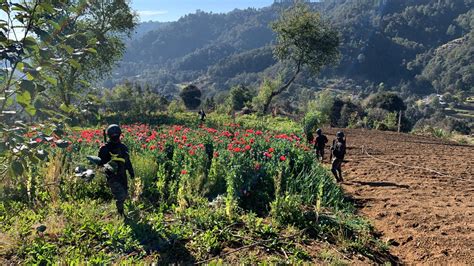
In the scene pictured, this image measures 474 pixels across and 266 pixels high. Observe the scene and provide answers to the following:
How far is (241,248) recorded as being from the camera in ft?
17.5

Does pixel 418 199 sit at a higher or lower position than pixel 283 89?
lower

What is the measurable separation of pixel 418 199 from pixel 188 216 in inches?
210

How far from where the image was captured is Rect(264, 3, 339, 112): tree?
1004 inches

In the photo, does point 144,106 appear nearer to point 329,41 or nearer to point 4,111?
point 329,41

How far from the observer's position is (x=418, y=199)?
26.7 feet

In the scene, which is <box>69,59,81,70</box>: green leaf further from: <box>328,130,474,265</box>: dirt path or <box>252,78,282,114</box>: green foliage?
<box>252,78,282,114</box>: green foliage

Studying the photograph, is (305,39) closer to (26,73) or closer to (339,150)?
(339,150)

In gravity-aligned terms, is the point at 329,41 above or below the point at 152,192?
above

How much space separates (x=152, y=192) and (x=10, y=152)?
585 cm

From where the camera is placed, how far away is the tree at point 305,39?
25.5 m

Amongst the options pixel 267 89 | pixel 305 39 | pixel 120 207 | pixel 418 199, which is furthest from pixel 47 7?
pixel 267 89

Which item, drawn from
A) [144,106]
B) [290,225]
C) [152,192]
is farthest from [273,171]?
[144,106]

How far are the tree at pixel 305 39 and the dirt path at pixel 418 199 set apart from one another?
12.7m

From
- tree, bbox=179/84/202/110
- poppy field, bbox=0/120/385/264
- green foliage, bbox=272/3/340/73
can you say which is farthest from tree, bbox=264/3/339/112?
tree, bbox=179/84/202/110
